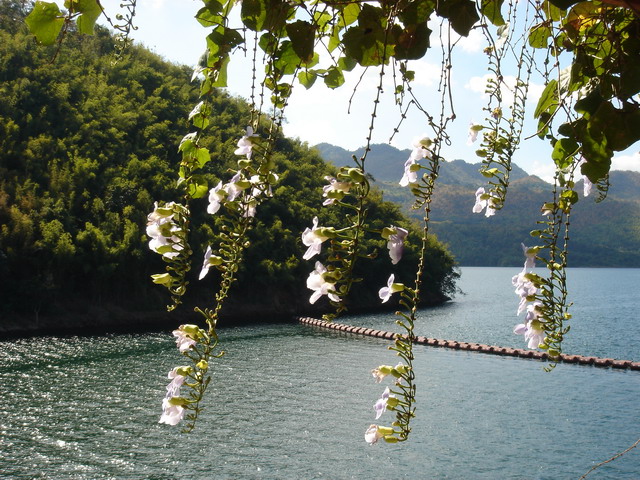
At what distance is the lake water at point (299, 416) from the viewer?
7527mm

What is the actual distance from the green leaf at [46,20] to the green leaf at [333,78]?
1.32ft

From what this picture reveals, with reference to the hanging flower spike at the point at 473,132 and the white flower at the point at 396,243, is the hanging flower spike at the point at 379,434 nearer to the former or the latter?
the white flower at the point at 396,243

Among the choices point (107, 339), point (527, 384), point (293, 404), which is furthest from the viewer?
point (107, 339)

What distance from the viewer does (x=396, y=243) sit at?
681 millimetres

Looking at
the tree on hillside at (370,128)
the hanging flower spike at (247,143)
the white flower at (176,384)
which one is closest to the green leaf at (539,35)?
the tree on hillside at (370,128)

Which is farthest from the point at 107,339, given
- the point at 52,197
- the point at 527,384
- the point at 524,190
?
the point at 524,190

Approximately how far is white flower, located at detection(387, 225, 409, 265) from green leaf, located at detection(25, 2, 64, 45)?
1.44ft

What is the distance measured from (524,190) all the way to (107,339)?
406 feet

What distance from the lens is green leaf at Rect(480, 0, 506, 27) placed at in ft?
2.72

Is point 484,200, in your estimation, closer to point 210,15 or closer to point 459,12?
point 459,12

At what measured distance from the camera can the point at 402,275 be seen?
28.8m

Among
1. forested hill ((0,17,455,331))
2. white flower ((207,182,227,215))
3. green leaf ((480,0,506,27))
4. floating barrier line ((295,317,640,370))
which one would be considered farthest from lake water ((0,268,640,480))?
green leaf ((480,0,506,27))

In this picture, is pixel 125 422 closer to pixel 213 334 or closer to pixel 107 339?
pixel 107 339

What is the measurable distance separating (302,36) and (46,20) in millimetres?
297
